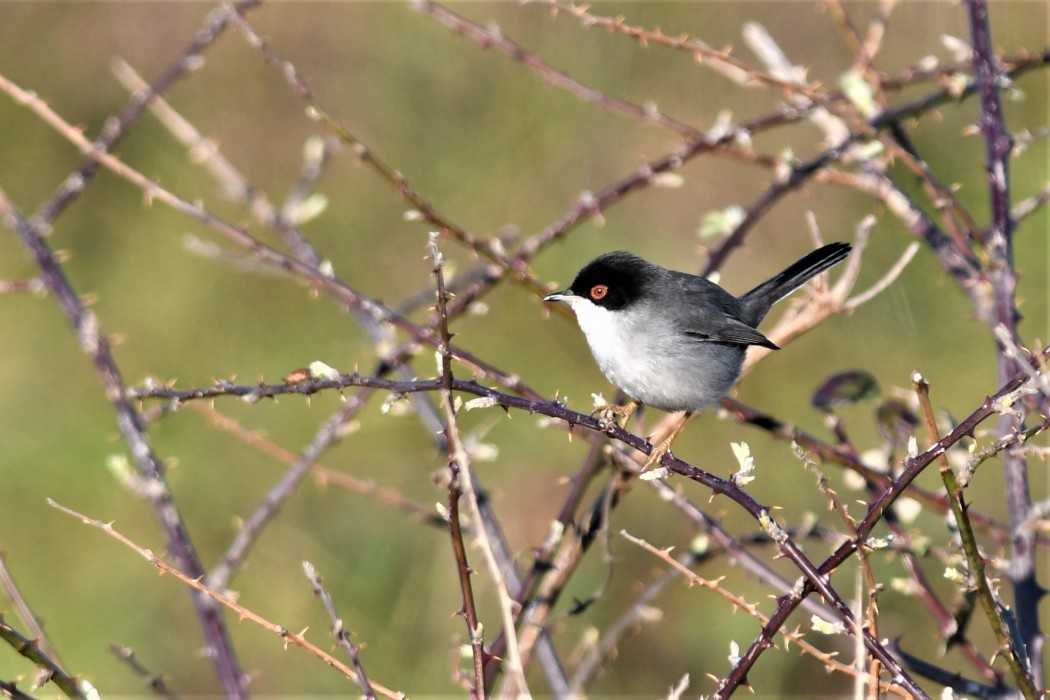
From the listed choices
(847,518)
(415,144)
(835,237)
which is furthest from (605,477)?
(847,518)

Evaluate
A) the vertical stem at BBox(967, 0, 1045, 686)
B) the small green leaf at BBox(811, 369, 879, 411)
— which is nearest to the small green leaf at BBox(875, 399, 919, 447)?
the small green leaf at BBox(811, 369, 879, 411)

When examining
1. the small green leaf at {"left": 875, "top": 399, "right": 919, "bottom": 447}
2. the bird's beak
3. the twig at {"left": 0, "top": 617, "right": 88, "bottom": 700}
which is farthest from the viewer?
the bird's beak

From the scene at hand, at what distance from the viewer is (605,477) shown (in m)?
6.88

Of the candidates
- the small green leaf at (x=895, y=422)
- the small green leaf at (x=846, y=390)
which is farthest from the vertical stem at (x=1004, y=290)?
the small green leaf at (x=846, y=390)

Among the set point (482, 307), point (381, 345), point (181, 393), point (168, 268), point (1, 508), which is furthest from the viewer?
point (168, 268)

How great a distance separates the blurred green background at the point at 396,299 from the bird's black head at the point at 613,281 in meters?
1.28

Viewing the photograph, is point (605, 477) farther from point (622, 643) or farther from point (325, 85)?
point (325, 85)

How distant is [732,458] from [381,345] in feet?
10.7

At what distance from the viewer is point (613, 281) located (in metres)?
4.55

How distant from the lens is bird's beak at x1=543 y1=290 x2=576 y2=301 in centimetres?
379

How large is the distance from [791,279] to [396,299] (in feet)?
10.6

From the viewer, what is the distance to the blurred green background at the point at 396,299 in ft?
18.9

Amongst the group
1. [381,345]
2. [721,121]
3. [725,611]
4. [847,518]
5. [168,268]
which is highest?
[168,268]

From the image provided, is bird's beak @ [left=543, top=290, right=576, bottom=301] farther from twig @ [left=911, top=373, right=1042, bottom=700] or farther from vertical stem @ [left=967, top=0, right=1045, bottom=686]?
twig @ [left=911, top=373, right=1042, bottom=700]
